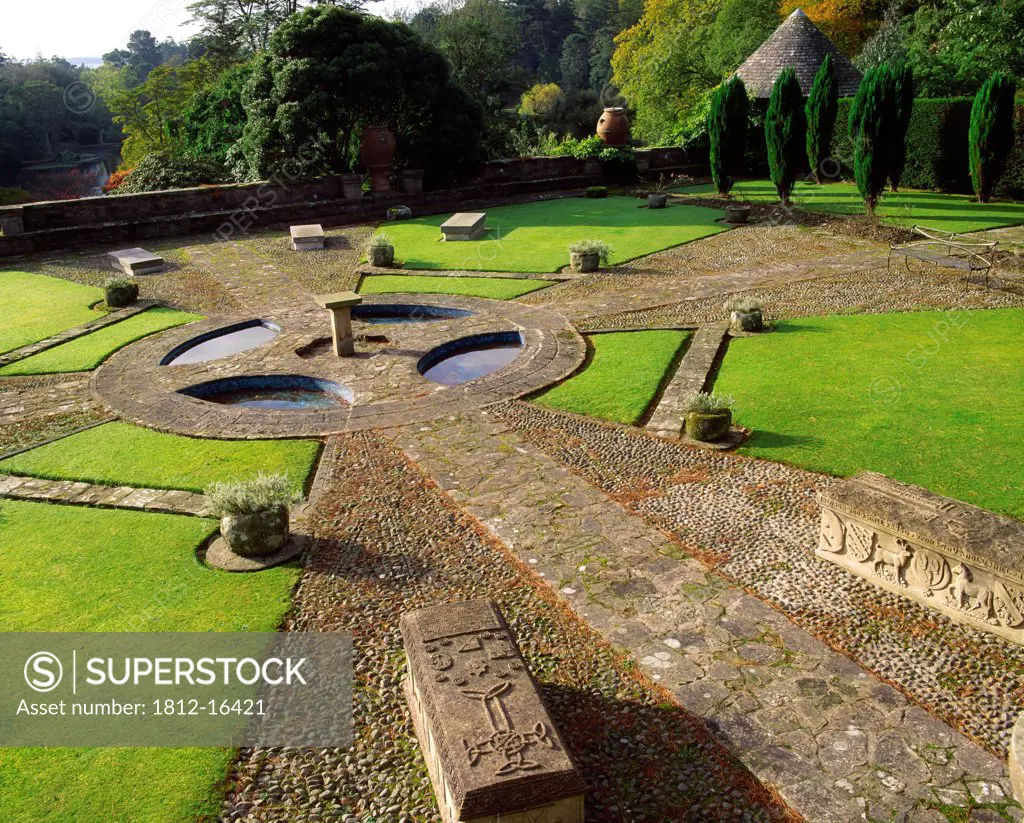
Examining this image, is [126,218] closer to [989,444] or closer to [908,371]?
[908,371]

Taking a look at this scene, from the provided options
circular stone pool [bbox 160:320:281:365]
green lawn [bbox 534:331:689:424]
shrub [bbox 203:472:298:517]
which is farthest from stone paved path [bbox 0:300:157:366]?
green lawn [bbox 534:331:689:424]

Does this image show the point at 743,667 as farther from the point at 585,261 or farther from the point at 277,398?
the point at 585,261

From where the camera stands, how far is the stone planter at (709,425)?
8883 mm

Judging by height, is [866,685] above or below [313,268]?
below

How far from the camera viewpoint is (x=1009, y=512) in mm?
7172

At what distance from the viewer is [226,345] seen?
1340cm

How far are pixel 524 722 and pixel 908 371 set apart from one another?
28.4ft

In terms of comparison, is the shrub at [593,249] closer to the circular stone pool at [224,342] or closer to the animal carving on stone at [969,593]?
the circular stone pool at [224,342]

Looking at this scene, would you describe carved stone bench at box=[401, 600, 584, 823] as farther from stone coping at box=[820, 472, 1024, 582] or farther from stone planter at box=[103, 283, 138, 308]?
stone planter at box=[103, 283, 138, 308]

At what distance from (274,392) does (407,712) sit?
7162 millimetres

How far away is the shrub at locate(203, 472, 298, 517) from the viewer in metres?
Answer: 6.82

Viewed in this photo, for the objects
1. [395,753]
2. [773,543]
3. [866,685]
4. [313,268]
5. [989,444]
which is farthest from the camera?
[313,268]

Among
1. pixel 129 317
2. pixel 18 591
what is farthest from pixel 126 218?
pixel 18 591

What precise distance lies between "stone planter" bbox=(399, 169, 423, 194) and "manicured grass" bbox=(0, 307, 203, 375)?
1245cm
